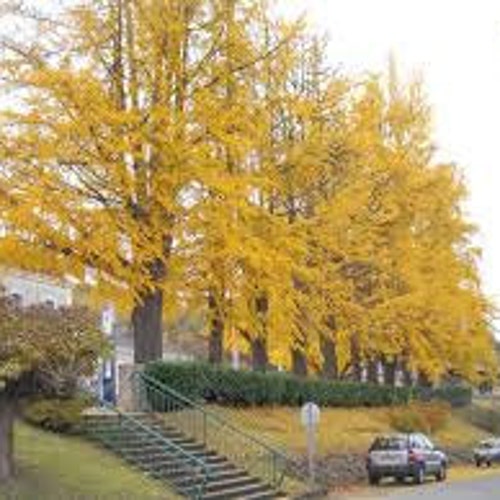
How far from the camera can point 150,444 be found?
3112 cm

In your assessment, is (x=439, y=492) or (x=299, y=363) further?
(x=299, y=363)

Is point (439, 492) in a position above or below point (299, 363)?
below

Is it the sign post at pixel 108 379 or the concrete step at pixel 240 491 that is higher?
the sign post at pixel 108 379

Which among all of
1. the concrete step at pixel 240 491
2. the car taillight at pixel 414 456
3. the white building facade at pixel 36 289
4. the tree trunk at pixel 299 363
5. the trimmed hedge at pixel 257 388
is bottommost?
the concrete step at pixel 240 491

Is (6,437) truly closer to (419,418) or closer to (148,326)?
(148,326)

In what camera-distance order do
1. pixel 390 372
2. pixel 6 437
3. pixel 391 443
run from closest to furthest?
pixel 6 437 → pixel 391 443 → pixel 390 372

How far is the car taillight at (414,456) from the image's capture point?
42.5 meters

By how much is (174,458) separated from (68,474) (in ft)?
17.0

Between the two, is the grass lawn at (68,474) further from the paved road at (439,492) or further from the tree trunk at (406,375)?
the tree trunk at (406,375)

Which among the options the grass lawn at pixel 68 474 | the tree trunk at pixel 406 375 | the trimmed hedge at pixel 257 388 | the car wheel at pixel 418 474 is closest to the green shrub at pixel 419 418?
the trimmed hedge at pixel 257 388

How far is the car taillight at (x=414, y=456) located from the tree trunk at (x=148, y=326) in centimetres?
1028

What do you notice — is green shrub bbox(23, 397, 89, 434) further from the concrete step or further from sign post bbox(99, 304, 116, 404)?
the concrete step

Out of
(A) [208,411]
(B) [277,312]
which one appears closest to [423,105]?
(B) [277,312]

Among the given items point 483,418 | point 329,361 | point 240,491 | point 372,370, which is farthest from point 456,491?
point 483,418
